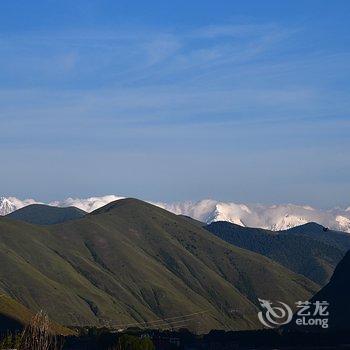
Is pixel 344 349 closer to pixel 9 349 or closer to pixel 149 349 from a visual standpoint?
pixel 149 349

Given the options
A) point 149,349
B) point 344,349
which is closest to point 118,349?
point 149,349

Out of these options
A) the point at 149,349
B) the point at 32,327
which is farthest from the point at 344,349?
the point at 32,327

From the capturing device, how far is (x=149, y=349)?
636 ft

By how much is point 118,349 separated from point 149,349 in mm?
10559

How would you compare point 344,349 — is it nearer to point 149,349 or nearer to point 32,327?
point 149,349

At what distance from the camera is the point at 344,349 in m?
200

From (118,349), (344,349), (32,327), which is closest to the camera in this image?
(32,327)

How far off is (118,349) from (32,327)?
65.7m

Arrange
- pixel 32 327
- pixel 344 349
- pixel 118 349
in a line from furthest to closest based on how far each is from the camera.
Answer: pixel 344 349, pixel 118 349, pixel 32 327

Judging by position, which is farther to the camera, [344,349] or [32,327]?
[344,349]

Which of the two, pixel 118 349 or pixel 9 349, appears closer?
pixel 9 349

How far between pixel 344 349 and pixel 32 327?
322ft

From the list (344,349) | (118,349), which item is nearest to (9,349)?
(118,349)

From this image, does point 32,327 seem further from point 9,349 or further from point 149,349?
point 149,349
